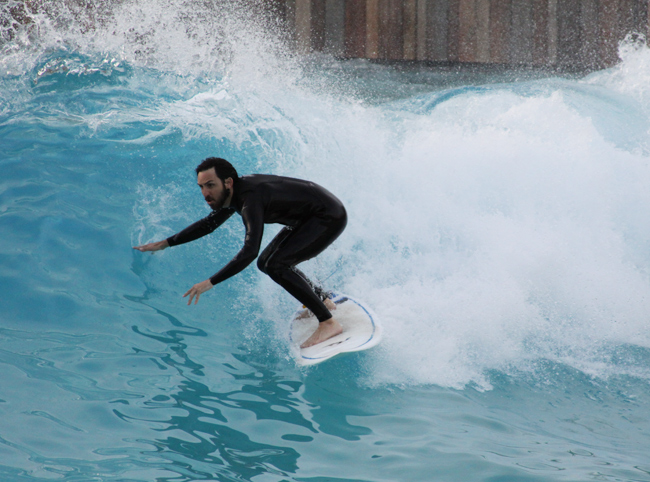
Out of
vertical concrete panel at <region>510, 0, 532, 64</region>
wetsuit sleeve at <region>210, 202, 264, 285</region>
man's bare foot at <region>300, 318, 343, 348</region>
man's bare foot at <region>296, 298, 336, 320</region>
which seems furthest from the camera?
vertical concrete panel at <region>510, 0, 532, 64</region>

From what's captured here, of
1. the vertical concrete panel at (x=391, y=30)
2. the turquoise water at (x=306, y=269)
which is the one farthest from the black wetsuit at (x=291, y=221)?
the vertical concrete panel at (x=391, y=30)

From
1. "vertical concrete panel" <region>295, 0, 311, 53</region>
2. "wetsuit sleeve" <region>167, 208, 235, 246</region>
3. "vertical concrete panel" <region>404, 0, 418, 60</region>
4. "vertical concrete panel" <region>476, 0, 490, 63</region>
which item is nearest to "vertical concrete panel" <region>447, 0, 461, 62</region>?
"vertical concrete panel" <region>476, 0, 490, 63</region>

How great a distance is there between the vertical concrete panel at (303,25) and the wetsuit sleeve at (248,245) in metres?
5.28

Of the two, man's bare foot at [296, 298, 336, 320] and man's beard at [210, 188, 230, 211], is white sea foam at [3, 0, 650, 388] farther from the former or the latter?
man's beard at [210, 188, 230, 211]

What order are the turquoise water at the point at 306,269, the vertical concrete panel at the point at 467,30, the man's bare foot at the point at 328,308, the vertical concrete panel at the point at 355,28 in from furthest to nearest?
the vertical concrete panel at the point at 467,30 → the vertical concrete panel at the point at 355,28 → the man's bare foot at the point at 328,308 → the turquoise water at the point at 306,269

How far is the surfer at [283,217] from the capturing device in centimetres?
306

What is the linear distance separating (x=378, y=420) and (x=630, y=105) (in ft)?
21.5

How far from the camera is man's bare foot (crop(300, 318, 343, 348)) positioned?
11.2 ft

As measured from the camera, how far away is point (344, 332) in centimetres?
349

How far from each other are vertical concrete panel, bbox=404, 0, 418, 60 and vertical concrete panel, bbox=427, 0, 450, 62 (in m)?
0.21

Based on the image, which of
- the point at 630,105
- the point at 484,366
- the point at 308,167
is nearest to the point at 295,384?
the point at 484,366

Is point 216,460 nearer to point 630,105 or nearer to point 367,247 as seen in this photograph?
point 367,247

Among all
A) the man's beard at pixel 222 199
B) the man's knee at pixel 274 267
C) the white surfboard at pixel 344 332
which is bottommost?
the white surfboard at pixel 344 332

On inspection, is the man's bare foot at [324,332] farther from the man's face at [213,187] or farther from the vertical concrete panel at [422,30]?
the vertical concrete panel at [422,30]
